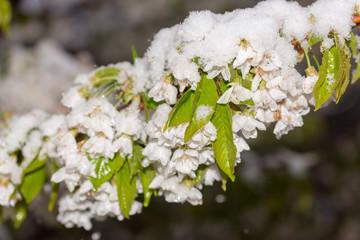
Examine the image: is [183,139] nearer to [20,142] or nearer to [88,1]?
[20,142]

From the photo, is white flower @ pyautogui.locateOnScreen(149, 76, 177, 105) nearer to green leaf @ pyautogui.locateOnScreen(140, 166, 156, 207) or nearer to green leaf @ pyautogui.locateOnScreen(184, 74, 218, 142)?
green leaf @ pyautogui.locateOnScreen(184, 74, 218, 142)

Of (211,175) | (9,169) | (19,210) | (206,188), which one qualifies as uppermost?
(9,169)

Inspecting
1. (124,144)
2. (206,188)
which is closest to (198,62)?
(124,144)

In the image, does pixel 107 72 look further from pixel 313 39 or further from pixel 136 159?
pixel 313 39

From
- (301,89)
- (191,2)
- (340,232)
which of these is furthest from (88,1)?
(301,89)

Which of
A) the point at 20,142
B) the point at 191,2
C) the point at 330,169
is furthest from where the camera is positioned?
the point at 191,2

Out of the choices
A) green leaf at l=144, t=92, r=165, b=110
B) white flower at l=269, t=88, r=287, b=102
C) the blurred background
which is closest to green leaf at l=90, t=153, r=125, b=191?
green leaf at l=144, t=92, r=165, b=110
